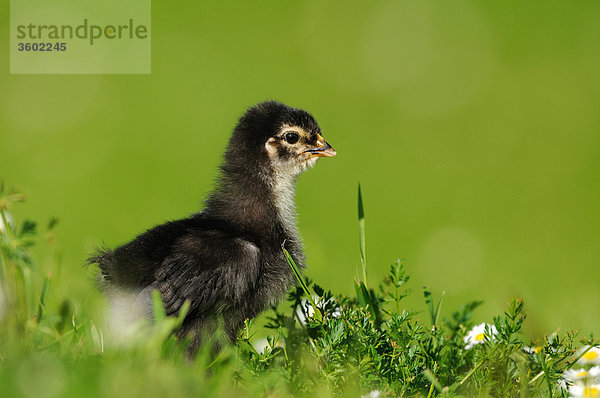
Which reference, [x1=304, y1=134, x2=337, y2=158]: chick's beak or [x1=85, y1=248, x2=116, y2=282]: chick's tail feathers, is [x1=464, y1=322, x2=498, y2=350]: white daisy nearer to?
[x1=304, y1=134, x2=337, y2=158]: chick's beak

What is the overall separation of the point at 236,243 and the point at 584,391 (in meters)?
1.77

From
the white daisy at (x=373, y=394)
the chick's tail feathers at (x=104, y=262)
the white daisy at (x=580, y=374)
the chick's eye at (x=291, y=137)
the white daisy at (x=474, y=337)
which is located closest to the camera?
the white daisy at (x=373, y=394)

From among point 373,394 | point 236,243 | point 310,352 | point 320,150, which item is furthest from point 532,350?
point 320,150

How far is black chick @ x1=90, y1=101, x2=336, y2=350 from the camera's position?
345 cm

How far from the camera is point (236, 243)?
3.63 meters

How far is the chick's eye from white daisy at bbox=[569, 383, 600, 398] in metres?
2.19

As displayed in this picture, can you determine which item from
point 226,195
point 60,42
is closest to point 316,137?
point 226,195

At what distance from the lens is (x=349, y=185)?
28.6 feet

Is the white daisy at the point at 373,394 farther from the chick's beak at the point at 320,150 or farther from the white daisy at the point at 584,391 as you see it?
the chick's beak at the point at 320,150

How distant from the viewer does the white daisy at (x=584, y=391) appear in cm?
293

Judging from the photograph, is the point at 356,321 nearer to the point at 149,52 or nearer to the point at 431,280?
the point at 431,280

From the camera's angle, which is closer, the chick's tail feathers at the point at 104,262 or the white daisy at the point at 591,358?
the white daisy at the point at 591,358

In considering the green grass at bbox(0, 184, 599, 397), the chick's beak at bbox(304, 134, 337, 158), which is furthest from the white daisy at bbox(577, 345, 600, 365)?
the chick's beak at bbox(304, 134, 337, 158)

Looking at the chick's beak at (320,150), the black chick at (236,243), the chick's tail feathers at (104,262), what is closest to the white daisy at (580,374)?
the black chick at (236,243)
